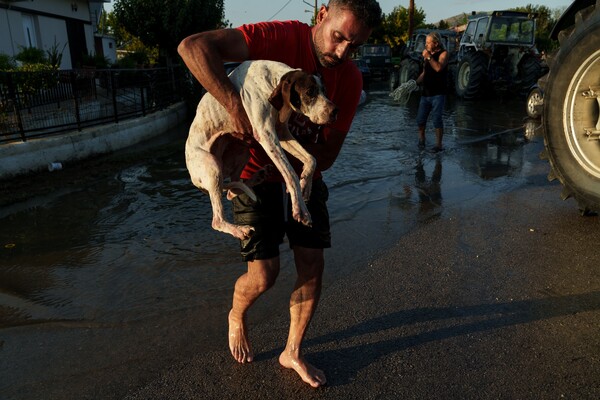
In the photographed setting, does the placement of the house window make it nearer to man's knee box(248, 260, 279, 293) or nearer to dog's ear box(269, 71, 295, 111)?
man's knee box(248, 260, 279, 293)

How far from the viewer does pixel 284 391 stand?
8.23 feet

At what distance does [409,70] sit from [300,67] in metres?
15.0

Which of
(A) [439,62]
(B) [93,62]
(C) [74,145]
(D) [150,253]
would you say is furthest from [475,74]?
(B) [93,62]

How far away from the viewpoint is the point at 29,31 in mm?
15617

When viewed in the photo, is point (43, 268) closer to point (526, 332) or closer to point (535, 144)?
point (526, 332)

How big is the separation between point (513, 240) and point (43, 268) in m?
4.16

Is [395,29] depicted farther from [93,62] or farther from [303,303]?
[303,303]

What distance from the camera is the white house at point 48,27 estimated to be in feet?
45.3

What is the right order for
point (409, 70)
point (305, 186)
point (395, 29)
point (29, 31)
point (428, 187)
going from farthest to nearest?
1. point (395, 29)
2. point (409, 70)
3. point (29, 31)
4. point (428, 187)
5. point (305, 186)

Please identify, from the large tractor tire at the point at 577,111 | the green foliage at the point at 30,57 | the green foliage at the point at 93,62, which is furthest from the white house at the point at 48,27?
the large tractor tire at the point at 577,111

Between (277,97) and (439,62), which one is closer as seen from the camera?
(277,97)

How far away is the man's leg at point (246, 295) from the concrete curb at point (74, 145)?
5.16 meters

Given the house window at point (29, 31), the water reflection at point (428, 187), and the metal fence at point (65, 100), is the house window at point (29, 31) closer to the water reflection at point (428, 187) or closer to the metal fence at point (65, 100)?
the metal fence at point (65, 100)

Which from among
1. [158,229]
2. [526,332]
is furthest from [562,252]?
[158,229]
